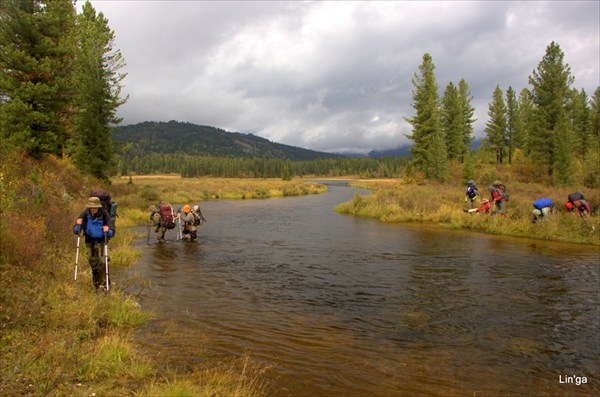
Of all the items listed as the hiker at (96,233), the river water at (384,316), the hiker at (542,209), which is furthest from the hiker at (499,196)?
the hiker at (96,233)

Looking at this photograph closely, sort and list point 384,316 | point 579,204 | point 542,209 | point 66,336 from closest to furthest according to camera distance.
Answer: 1. point 66,336
2. point 384,316
3. point 579,204
4. point 542,209

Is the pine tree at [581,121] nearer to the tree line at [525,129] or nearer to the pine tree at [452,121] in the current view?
the tree line at [525,129]

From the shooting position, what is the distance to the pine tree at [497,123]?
60000 millimetres

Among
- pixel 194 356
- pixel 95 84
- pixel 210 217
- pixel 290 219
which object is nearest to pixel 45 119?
pixel 95 84

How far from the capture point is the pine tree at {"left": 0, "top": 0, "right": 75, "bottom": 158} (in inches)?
764

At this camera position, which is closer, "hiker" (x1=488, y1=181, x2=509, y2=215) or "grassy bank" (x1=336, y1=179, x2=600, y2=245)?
"grassy bank" (x1=336, y1=179, x2=600, y2=245)

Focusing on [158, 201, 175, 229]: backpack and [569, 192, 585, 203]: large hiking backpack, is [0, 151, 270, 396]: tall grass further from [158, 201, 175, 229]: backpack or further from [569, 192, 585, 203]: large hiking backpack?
[569, 192, 585, 203]: large hiking backpack

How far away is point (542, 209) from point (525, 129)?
4262 centimetres

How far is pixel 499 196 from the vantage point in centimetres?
2102

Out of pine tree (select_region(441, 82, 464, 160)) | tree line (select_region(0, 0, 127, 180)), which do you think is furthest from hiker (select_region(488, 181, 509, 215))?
pine tree (select_region(441, 82, 464, 160))

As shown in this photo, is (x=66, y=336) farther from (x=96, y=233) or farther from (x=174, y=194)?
(x=174, y=194)

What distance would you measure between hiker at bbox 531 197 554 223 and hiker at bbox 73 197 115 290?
1960cm

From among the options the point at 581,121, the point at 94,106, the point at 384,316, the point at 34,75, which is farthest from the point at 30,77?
the point at 581,121

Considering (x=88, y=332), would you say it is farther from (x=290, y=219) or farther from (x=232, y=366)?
(x=290, y=219)
